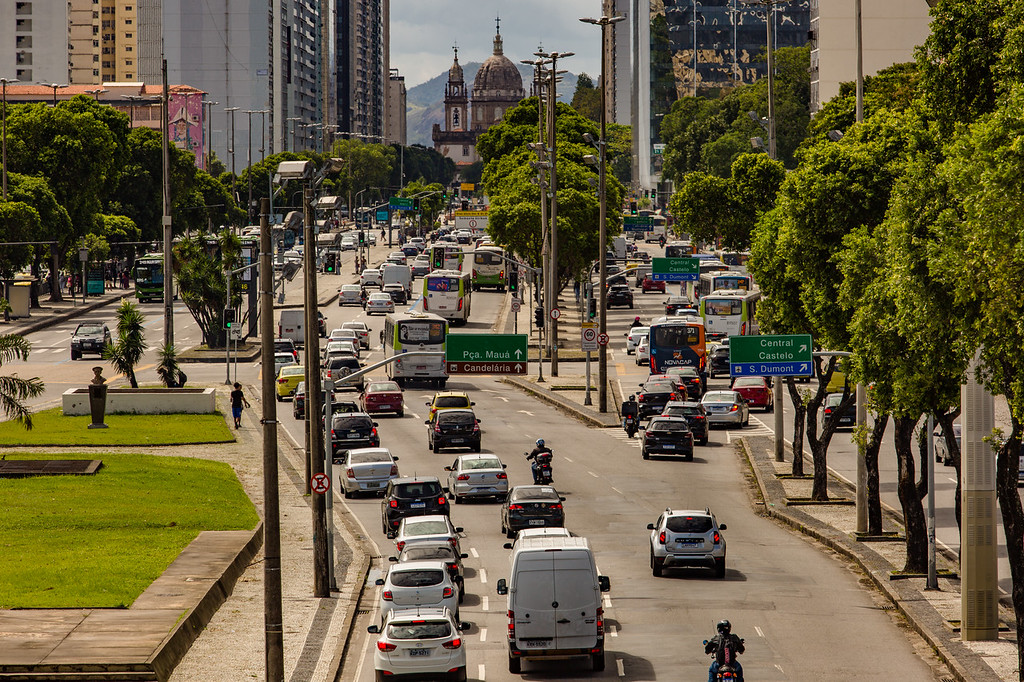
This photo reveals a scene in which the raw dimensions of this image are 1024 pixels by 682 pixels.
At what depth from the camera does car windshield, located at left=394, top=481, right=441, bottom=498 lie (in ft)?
124

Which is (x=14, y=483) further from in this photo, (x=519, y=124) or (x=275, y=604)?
(x=519, y=124)

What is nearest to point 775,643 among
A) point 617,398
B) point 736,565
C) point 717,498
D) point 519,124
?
point 736,565

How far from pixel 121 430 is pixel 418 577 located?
3138 centimetres

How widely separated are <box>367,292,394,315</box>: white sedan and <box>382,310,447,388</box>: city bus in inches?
1195

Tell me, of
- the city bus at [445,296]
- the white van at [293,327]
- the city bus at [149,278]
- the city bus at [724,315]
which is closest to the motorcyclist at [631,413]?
the city bus at [724,315]

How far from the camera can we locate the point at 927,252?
22703 millimetres

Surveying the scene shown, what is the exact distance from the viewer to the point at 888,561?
34.9 metres

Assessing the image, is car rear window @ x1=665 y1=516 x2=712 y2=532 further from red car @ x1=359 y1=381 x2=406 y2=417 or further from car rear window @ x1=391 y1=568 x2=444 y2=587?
red car @ x1=359 y1=381 x2=406 y2=417

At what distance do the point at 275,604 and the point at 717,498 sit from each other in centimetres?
2304

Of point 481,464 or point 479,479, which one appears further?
point 481,464

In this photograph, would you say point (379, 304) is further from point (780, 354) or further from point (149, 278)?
point (780, 354)

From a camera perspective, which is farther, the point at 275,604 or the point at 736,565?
the point at 736,565

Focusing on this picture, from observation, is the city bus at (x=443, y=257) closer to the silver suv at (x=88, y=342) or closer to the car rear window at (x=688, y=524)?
the silver suv at (x=88, y=342)

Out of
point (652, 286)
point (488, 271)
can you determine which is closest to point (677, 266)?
point (488, 271)
